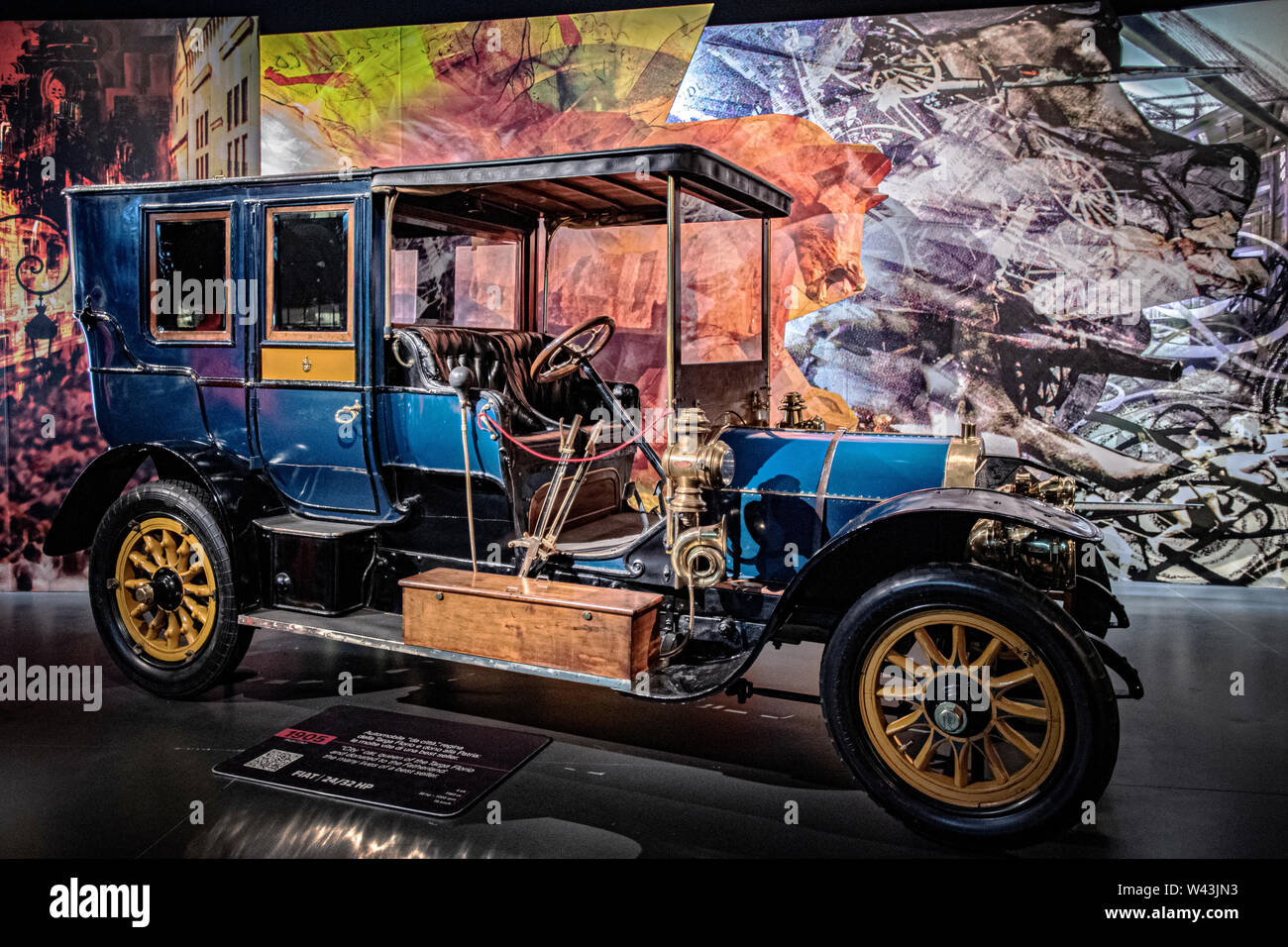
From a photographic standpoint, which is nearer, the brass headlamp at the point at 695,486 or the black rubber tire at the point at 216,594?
the brass headlamp at the point at 695,486

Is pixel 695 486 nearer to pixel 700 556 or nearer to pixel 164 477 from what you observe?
pixel 700 556

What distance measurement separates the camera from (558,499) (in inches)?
154

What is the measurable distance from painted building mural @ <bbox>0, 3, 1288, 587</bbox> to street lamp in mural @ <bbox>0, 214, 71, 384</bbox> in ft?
0.08

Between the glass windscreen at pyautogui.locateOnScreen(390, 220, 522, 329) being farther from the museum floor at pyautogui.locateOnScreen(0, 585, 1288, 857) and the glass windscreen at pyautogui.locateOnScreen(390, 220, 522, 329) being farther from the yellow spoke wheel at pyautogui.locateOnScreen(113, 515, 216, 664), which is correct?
the museum floor at pyautogui.locateOnScreen(0, 585, 1288, 857)

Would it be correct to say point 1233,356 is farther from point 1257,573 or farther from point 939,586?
point 939,586

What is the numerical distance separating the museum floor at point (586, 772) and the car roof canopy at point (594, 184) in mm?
2062

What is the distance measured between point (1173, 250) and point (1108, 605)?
11.0ft

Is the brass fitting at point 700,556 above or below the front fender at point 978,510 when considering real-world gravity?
below

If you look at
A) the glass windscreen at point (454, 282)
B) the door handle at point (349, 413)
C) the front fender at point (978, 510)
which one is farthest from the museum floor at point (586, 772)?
the glass windscreen at point (454, 282)

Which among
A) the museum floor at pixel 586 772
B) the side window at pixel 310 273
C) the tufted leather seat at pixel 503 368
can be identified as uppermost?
the side window at pixel 310 273

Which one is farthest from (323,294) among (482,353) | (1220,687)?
(1220,687)

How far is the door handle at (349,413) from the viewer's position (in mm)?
3820

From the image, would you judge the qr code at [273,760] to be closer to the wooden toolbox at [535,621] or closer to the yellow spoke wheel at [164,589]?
the wooden toolbox at [535,621]

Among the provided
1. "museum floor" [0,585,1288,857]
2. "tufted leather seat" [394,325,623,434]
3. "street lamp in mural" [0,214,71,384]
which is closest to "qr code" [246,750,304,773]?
"museum floor" [0,585,1288,857]
